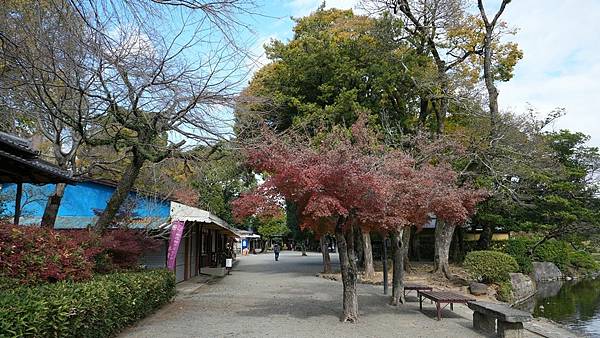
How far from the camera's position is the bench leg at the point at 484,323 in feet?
32.4

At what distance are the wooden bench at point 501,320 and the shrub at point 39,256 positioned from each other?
7263mm

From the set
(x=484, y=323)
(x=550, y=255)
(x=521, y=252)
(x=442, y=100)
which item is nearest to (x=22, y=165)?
(x=484, y=323)

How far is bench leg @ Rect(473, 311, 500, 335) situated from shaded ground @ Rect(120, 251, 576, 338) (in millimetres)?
217

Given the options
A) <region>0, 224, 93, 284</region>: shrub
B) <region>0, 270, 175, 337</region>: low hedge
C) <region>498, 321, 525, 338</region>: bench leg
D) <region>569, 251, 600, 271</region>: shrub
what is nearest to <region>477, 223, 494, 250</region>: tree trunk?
<region>569, 251, 600, 271</region>: shrub

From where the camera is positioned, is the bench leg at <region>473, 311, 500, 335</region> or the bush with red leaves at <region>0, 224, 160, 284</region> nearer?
the bush with red leaves at <region>0, 224, 160, 284</region>

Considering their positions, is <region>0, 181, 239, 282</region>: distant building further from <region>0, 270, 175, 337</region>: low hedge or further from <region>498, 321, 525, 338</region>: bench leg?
<region>498, 321, 525, 338</region>: bench leg

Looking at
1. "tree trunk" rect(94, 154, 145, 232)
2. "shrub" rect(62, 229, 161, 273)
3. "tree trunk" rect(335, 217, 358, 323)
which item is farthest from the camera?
"tree trunk" rect(94, 154, 145, 232)

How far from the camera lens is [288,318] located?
37.0 ft

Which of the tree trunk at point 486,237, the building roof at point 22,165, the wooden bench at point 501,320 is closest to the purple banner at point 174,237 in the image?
the building roof at point 22,165

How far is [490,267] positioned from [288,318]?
11.4 m

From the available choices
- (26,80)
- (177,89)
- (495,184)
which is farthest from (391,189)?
(495,184)

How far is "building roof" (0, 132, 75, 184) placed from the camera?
745 centimetres

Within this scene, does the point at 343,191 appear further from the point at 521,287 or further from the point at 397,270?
the point at 521,287

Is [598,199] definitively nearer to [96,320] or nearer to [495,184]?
[495,184]
